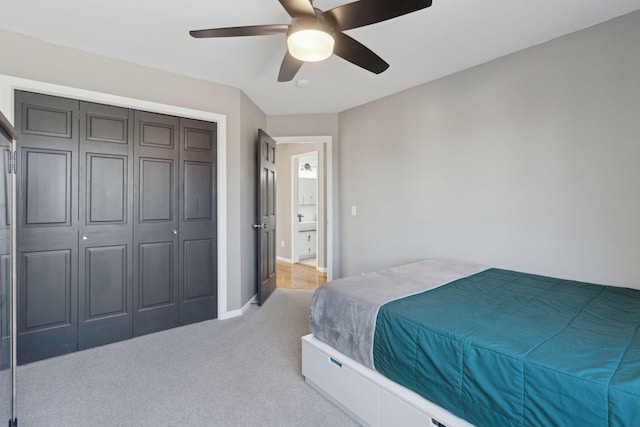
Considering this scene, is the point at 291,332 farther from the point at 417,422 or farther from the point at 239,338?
the point at 417,422

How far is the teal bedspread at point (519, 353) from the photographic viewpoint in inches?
37.2

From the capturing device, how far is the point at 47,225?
237cm

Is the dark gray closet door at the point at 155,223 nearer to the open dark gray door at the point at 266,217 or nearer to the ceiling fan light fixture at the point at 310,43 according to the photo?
the open dark gray door at the point at 266,217

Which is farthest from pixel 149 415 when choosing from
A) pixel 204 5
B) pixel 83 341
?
pixel 204 5

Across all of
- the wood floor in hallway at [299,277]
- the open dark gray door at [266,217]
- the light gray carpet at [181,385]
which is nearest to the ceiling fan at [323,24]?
the open dark gray door at [266,217]

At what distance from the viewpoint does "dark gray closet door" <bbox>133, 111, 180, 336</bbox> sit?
2.77 meters

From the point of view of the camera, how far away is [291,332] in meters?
2.88

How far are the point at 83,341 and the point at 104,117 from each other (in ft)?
6.18

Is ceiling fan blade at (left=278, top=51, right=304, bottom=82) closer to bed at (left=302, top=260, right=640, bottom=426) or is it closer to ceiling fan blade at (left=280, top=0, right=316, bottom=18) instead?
ceiling fan blade at (left=280, top=0, right=316, bottom=18)

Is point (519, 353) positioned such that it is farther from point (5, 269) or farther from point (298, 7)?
point (5, 269)

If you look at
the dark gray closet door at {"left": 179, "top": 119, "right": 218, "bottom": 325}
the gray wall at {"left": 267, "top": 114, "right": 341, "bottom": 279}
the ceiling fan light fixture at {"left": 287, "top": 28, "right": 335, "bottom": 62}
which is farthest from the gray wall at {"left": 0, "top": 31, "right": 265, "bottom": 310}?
the ceiling fan light fixture at {"left": 287, "top": 28, "right": 335, "bottom": 62}

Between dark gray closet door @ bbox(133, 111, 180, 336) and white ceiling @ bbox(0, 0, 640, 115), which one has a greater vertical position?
white ceiling @ bbox(0, 0, 640, 115)

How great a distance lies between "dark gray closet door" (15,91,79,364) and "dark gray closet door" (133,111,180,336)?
449 mm

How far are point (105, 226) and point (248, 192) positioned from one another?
1445 mm
